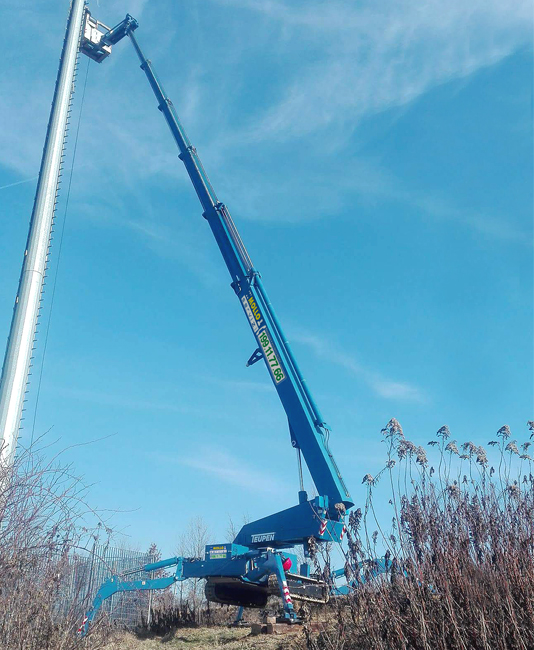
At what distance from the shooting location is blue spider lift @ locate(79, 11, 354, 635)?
37.9 ft

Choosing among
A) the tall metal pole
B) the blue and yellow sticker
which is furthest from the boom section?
the tall metal pole

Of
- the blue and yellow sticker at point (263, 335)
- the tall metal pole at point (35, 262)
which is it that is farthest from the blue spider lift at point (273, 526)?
the tall metal pole at point (35, 262)

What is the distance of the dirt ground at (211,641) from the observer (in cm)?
910

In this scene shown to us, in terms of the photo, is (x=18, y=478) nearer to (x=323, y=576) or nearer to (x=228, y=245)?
(x=323, y=576)

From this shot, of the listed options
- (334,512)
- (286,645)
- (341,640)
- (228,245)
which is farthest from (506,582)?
(228,245)

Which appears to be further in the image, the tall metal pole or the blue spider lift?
the blue spider lift

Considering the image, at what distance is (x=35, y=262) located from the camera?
7812 millimetres

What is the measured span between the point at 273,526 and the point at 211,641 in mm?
2554

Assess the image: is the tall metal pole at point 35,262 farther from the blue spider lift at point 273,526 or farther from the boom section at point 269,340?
the boom section at point 269,340

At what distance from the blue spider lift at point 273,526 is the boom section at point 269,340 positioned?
0.07 ft

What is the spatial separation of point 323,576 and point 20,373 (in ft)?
13.7

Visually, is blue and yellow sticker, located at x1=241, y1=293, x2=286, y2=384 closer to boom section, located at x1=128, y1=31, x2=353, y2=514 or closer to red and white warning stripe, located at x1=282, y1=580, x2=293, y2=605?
boom section, located at x1=128, y1=31, x2=353, y2=514

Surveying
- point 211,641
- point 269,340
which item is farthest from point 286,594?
point 269,340

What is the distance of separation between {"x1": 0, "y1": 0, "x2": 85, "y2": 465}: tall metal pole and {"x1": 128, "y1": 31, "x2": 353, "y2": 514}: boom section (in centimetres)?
650
